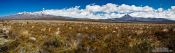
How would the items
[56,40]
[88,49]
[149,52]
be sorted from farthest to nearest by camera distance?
[56,40] < [88,49] < [149,52]

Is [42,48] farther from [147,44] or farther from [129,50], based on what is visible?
[147,44]

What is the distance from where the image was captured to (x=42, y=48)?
36.7 feet

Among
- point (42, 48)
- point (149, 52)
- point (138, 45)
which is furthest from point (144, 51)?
point (42, 48)

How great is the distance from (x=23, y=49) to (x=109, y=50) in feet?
10.2

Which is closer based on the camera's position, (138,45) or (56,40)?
(138,45)

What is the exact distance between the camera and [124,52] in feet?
34.1

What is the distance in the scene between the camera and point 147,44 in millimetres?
11609

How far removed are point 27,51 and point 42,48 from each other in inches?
27.0

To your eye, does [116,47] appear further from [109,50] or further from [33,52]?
[33,52]

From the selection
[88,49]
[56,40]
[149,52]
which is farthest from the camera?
[56,40]

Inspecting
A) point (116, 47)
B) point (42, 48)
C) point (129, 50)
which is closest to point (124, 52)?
point (129, 50)

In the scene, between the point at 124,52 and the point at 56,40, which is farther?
the point at 56,40

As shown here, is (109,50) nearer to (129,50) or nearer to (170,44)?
(129,50)

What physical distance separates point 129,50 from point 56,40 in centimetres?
338
